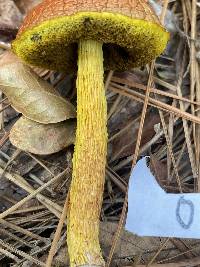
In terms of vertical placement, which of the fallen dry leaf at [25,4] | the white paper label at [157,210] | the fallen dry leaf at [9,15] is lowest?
the white paper label at [157,210]

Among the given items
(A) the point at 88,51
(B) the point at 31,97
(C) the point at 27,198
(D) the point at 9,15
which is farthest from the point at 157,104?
(D) the point at 9,15

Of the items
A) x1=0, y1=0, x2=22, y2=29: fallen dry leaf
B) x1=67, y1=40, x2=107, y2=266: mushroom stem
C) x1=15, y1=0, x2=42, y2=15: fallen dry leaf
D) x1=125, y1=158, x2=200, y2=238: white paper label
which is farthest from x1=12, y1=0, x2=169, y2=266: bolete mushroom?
x1=15, y1=0, x2=42, y2=15: fallen dry leaf

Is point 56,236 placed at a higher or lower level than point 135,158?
lower

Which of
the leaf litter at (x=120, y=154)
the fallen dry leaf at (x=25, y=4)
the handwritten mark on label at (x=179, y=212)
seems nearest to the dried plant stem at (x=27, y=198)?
the leaf litter at (x=120, y=154)

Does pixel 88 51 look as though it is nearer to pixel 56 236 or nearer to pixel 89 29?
pixel 89 29

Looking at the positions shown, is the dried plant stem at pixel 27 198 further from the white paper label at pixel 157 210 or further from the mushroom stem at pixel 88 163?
the white paper label at pixel 157 210

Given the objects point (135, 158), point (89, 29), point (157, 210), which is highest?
point (89, 29)
